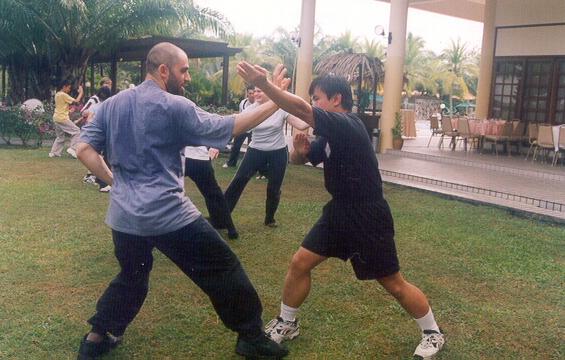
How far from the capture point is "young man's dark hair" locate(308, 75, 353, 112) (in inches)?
145

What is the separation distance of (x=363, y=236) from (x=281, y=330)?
2.76 ft

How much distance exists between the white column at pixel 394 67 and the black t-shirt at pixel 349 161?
11803 mm

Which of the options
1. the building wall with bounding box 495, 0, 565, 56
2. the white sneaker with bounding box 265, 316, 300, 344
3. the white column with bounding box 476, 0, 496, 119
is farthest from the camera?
the white column with bounding box 476, 0, 496, 119

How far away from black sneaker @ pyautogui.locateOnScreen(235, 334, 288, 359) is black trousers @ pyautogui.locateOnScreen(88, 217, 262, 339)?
5cm

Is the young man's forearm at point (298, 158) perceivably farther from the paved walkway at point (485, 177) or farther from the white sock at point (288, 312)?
the paved walkway at point (485, 177)

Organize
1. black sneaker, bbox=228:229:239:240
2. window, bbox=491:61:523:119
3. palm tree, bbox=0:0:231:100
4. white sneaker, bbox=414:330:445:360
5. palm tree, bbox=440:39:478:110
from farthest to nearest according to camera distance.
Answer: palm tree, bbox=440:39:478:110
palm tree, bbox=0:0:231:100
window, bbox=491:61:523:119
black sneaker, bbox=228:229:239:240
white sneaker, bbox=414:330:445:360

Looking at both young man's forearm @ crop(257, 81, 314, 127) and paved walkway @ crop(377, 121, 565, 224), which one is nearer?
young man's forearm @ crop(257, 81, 314, 127)

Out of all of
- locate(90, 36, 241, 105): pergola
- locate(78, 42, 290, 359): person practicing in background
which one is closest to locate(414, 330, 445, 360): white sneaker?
locate(78, 42, 290, 359): person practicing in background

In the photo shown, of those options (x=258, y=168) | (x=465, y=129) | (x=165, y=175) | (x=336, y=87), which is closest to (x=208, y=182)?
(x=258, y=168)

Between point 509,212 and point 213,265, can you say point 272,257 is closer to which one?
point 213,265

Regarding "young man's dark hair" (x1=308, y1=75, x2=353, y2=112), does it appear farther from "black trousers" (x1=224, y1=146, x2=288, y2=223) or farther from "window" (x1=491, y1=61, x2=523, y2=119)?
"window" (x1=491, y1=61, x2=523, y2=119)

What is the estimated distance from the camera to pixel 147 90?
131 inches

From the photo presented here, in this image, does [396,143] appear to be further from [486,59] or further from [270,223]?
[270,223]

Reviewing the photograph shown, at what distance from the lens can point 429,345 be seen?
12.5 feet
